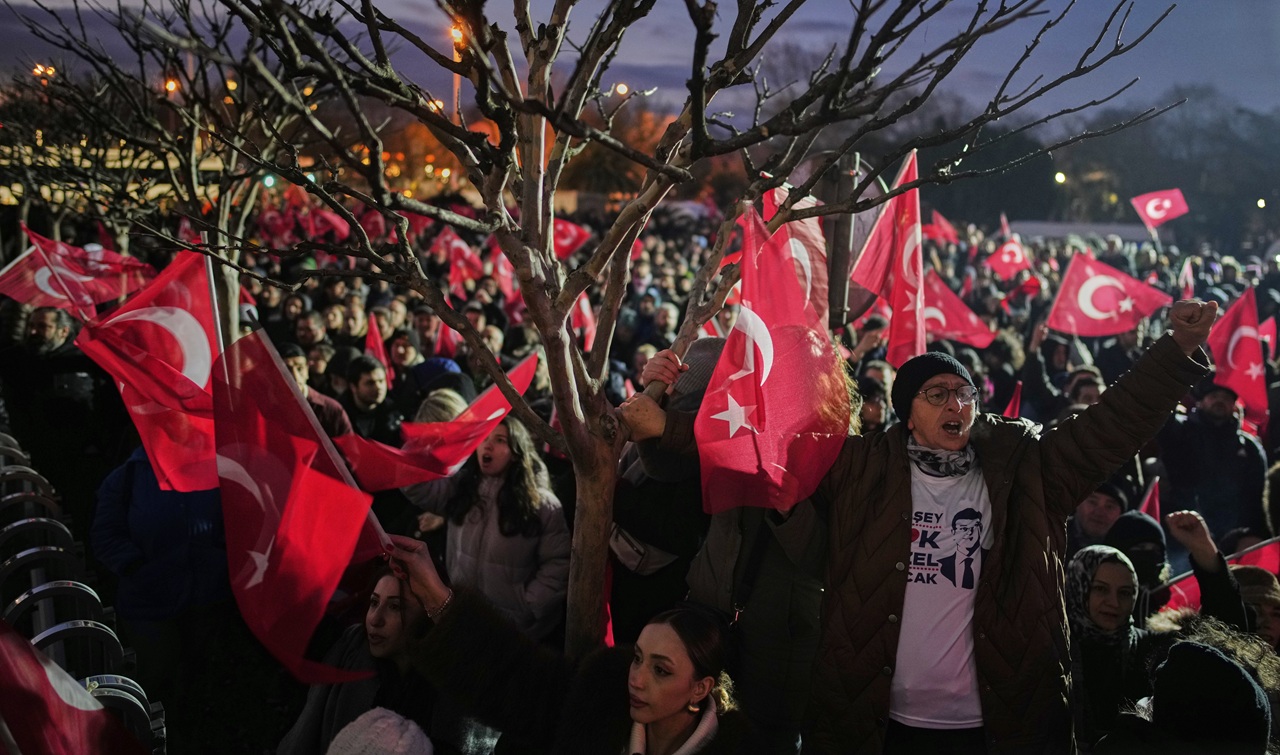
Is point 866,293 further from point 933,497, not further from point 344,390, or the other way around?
point 344,390

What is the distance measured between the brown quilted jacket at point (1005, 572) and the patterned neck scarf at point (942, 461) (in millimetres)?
41

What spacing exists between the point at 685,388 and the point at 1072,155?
206 ft

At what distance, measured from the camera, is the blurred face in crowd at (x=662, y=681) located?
9.39 feet

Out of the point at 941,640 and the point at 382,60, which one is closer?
the point at 382,60

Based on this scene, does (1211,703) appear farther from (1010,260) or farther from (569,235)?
(1010,260)

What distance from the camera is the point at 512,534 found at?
4.21 metres

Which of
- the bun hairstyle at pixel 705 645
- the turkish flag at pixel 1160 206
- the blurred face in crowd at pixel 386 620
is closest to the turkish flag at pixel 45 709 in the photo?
the blurred face in crowd at pixel 386 620

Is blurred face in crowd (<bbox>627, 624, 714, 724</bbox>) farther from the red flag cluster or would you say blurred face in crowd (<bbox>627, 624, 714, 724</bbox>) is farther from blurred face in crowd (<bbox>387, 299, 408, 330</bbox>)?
blurred face in crowd (<bbox>387, 299, 408, 330</bbox>)

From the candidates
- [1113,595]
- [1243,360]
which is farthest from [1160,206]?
[1113,595]

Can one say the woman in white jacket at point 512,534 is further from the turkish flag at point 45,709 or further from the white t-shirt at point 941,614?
the turkish flag at point 45,709

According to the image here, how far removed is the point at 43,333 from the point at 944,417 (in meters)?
7.10

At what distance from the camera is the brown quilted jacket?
296 centimetres

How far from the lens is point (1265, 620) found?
13.0ft

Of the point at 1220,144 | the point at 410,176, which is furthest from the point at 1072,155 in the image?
the point at 410,176
